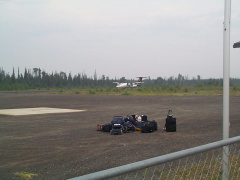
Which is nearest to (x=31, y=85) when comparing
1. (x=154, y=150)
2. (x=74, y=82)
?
(x=74, y=82)

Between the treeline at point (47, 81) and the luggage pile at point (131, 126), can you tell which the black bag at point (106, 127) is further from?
the treeline at point (47, 81)

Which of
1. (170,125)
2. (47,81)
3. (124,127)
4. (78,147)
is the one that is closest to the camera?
(78,147)

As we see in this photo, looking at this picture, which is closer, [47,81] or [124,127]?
[124,127]

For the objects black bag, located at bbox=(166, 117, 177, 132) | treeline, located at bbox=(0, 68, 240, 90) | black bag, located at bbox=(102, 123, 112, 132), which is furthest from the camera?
treeline, located at bbox=(0, 68, 240, 90)

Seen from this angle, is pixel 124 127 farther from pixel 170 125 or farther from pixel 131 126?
pixel 170 125

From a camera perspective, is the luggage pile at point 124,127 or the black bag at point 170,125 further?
the black bag at point 170,125

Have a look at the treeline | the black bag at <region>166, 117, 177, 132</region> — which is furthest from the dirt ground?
the treeline

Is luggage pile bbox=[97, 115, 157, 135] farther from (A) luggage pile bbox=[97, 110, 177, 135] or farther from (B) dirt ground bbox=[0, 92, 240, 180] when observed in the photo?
(B) dirt ground bbox=[0, 92, 240, 180]

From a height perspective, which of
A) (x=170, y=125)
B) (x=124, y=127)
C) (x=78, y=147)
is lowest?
(x=78, y=147)

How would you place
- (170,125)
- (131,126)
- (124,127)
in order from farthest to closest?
(131,126) < (124,127) < (170,125)

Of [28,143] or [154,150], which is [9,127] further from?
[154,150]

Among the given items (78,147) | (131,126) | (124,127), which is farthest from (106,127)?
(78,147)

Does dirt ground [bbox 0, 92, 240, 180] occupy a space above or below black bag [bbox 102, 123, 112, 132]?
below

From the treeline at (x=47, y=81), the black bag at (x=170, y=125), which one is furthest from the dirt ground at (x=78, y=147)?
the treeline at (x=47, y=81)
